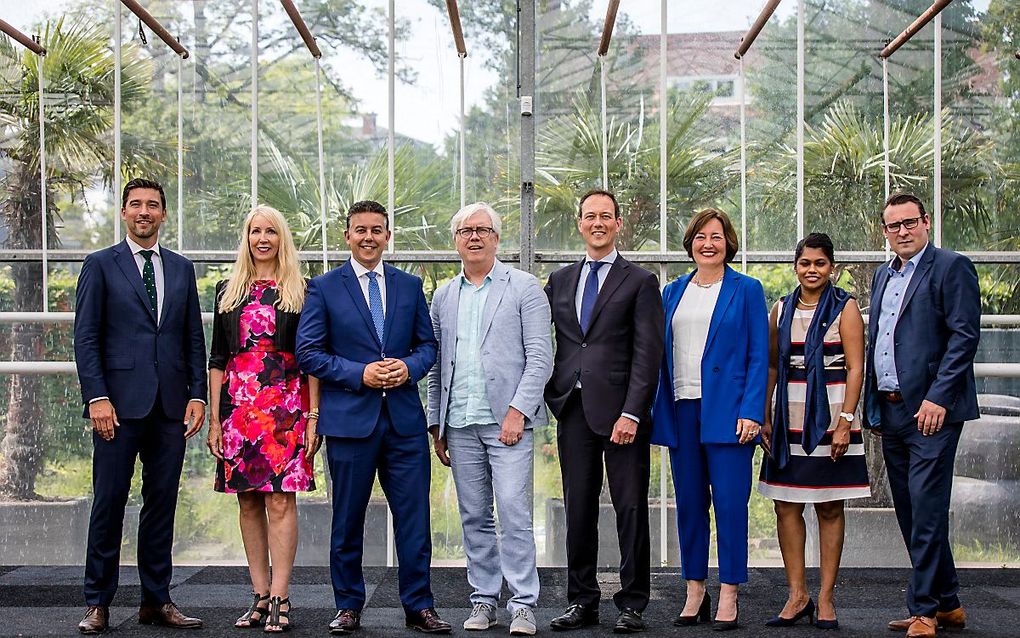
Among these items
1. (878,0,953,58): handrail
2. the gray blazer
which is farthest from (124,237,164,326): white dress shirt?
(878,0,953,58): handrail

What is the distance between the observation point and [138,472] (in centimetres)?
521

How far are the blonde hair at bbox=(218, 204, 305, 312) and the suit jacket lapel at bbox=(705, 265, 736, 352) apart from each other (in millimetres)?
1368

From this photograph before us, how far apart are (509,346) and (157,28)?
6.77 feet

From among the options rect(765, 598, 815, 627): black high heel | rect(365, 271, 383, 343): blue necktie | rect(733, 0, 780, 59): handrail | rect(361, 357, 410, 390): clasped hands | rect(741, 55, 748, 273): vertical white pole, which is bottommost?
rect(765, 598, 815, 627): black high heel

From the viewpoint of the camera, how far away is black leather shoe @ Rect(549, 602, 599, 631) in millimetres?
3674

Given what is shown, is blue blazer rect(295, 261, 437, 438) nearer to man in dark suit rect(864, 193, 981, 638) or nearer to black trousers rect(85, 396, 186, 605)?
black trousers rect(85, 396, 186, 605)

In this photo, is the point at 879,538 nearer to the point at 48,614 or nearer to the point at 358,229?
the point at 358,229

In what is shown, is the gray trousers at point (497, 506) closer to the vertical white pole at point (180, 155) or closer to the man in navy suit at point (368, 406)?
the man in navy suit at point (368, 406)

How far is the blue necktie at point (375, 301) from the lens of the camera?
3703mm

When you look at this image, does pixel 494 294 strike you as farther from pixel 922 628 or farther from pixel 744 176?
pixel 922 628

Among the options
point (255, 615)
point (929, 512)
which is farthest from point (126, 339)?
point (929, 512)

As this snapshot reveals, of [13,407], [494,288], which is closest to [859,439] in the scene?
[494,288]

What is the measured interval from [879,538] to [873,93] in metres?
2.00

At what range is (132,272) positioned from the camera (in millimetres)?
3725
